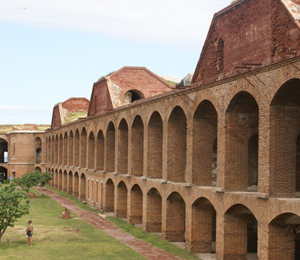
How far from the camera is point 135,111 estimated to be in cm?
2570

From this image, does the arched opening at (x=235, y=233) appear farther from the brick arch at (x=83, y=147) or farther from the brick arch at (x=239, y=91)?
the brick arch at (x=83, y=147)

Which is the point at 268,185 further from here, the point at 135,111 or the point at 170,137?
the point at 135,111

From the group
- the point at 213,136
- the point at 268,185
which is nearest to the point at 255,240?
the point at 213,136

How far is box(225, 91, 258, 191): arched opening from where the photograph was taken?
1642 centimetres

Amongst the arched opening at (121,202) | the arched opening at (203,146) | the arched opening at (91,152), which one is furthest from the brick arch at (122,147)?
the arched opening at (203,146)

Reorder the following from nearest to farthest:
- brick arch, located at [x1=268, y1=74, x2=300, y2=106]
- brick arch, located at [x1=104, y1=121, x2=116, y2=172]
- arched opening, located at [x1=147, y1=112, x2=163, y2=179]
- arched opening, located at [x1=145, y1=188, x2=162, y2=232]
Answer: brick arch, located at [x1=268, y1=74, x2=300, y2=106] < arched opening, located at [x1=145, y1=188, x2=162, y2=232] < arched opening, located at [x1=147, y1=112, x2=163, y2=179] < brick arch, located at [x1=104, y1=121, x2=116, y2=172]

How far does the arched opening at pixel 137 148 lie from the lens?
86.4 ft

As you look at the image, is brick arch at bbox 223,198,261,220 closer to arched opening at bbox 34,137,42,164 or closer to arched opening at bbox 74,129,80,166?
arched opening at bbox 74,129,80,166

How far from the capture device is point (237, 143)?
54.1 ft

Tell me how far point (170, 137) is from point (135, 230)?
563 cm

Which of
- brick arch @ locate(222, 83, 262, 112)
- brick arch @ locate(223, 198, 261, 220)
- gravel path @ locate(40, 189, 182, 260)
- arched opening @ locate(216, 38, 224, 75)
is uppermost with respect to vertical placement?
arched opening @ locate(216, 38, 224, 75)

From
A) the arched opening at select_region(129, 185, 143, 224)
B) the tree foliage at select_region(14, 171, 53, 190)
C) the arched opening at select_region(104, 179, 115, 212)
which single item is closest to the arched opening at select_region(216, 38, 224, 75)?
the arched opening at select_region(129, 185, 143, 224)

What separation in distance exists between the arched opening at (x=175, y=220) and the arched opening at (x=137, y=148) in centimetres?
535

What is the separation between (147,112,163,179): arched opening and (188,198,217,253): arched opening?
5387mm
